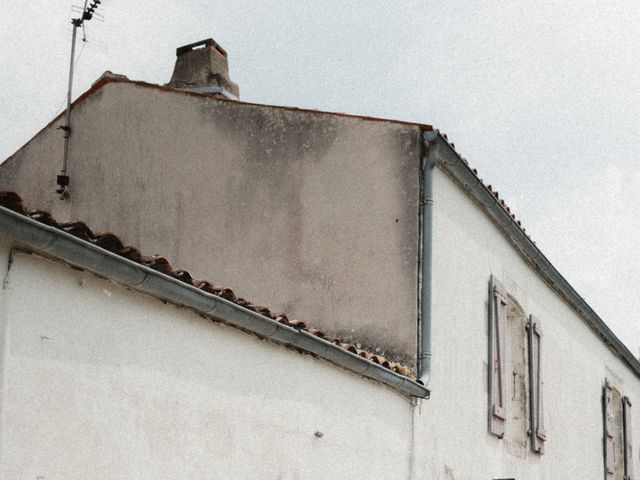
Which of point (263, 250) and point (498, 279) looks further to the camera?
point (498, 279)

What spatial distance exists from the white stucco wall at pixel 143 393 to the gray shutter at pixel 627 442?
425 inches

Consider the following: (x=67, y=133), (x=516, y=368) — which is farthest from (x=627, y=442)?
(x=67, y=133)

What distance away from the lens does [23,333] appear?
4.74 m

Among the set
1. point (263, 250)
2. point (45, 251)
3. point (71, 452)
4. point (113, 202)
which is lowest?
point (71, 452)

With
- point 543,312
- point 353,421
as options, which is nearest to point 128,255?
point 353,421

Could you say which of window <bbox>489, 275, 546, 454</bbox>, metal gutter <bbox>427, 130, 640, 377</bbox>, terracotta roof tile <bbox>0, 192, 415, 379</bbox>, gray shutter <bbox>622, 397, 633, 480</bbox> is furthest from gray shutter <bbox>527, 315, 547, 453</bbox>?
terracotta roof tile <bbox>0, 192, 415, 379</bbox>

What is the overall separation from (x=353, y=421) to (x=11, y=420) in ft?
11.7

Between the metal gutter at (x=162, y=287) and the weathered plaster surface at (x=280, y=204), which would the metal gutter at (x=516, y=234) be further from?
the metal gutter at (x=162, y=287)

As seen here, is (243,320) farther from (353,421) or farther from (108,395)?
(353,421)

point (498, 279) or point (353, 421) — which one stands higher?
point (498, 279)

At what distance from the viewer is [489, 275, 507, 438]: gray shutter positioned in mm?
10516

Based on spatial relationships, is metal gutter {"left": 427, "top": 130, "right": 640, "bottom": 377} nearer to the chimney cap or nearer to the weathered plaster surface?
the weathered plaster surface

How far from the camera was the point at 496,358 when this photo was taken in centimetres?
1081

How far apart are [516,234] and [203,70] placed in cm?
426
